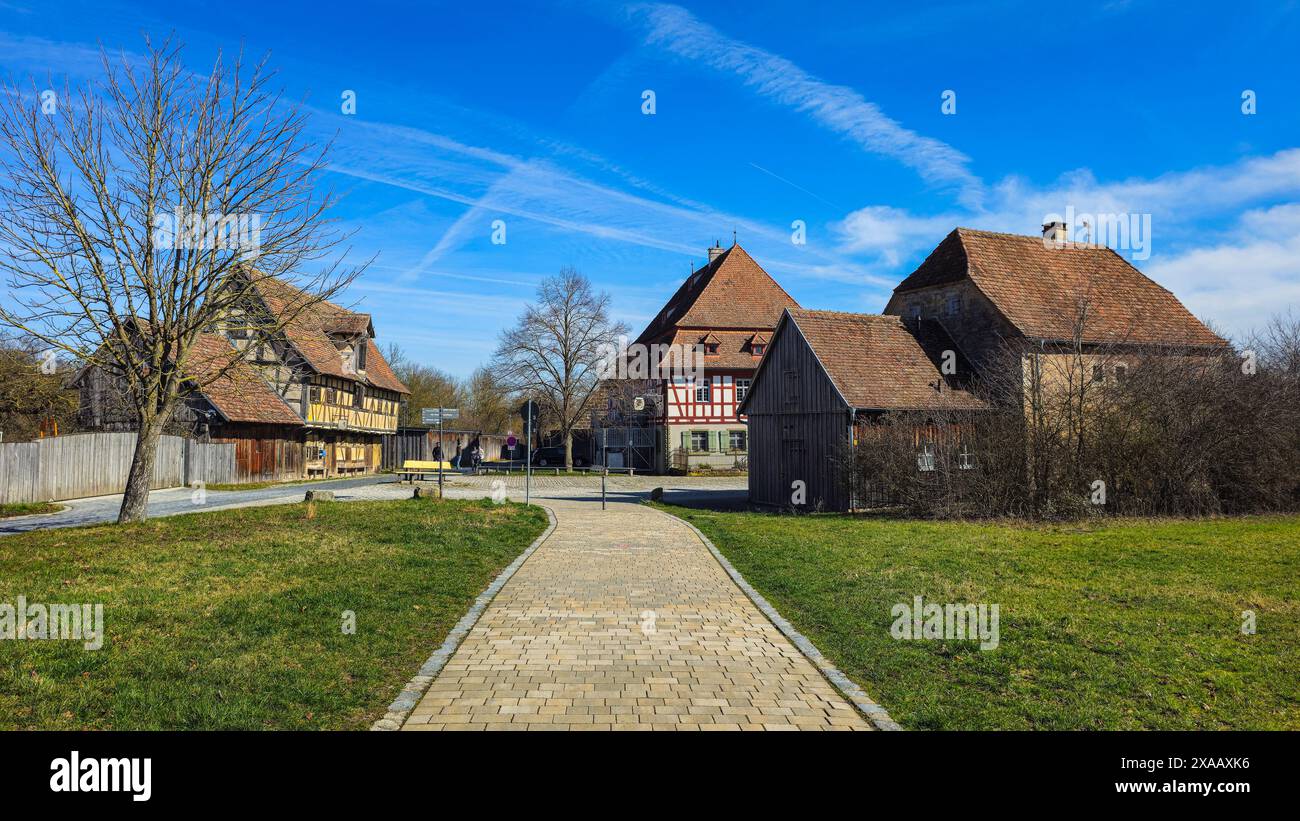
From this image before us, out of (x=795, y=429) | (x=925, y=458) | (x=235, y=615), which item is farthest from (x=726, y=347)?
(x=235, y=615)

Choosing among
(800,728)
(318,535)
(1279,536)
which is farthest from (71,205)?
(1279,536)

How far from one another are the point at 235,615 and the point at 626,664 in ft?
13.2

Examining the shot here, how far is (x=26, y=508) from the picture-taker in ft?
65.2

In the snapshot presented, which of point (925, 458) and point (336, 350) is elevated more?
point (336, 350)

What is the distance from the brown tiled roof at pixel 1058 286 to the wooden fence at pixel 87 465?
2731 cm

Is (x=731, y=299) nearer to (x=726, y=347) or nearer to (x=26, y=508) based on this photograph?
(x=726, y=347)

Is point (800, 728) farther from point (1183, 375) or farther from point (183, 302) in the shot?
point (1183, 375)

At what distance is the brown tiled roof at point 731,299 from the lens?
50.8 meters

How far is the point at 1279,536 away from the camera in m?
15.8

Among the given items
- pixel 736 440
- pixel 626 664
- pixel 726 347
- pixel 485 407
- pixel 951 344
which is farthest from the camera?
pixel 485 407

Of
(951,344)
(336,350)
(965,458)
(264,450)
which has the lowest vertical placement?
(965,458)

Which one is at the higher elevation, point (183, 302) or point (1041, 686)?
point (183, 302)

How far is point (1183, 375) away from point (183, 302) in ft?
74.3

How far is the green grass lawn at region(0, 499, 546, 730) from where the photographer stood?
541cm
